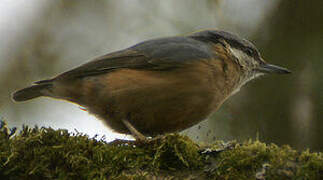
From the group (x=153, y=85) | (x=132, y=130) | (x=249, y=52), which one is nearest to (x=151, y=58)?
(x=153, y=85)

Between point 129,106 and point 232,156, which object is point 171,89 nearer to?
point 129,106

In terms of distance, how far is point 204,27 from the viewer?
803cm

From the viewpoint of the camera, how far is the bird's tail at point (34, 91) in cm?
455

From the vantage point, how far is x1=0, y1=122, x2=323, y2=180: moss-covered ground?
2447 millimetres

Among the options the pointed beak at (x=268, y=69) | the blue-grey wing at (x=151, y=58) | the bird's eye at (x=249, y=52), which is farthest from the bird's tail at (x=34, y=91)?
the pointed beak at (x=268, y=69)

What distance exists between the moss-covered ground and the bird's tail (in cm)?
170

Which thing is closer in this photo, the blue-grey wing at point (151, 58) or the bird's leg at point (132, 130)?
the bird's leg at point (132, 130)

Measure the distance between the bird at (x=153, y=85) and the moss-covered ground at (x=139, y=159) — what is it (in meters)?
0.85

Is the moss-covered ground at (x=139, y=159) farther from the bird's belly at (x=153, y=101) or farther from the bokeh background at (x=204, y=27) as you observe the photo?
the bokeh background at (x=204, y=27)

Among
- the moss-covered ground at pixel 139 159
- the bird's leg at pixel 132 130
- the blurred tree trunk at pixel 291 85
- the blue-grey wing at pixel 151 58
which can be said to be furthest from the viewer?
the blurred tree trunk at pixel 291 85

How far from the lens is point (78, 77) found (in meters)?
4.29

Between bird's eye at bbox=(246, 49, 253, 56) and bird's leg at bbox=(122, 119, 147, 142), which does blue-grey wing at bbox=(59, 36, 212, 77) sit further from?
bird's eye at bbox=(246, 49, 253, 56)

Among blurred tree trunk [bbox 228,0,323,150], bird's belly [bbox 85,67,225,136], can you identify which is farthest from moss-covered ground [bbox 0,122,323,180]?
blurred tree trunk [bbox 228,0,323,150]

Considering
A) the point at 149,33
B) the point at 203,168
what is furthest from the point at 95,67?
the point at 149,33
